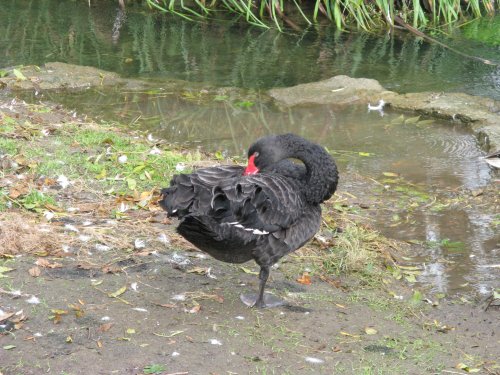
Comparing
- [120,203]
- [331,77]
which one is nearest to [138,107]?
[331,77]

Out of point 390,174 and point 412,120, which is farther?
point 412,120

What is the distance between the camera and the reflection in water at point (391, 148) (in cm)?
547

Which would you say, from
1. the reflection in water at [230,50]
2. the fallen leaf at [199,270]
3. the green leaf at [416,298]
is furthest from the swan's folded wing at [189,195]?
the reflection in water at [230,50]

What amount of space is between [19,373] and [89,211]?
1.95 m

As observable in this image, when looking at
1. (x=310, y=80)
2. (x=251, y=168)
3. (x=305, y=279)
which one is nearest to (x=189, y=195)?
(x=251, y=168)

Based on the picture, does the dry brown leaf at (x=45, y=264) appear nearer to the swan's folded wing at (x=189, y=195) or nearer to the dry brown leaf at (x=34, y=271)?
the dry brown leaf at (x=34, y=271)

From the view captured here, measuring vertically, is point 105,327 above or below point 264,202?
below

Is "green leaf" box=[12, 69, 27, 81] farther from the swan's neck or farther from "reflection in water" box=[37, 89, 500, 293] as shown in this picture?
the swan's neck

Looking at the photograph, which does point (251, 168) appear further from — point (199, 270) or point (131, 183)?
point (131, 183)

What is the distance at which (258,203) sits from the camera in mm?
4090

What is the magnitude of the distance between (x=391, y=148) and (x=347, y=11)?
5490mm

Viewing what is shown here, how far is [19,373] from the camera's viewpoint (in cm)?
345

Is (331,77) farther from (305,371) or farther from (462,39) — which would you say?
(305,371)

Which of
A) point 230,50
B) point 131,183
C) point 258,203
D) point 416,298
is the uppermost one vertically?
point 258,203
